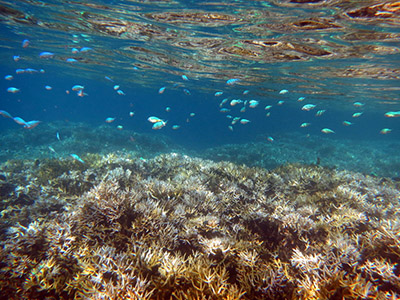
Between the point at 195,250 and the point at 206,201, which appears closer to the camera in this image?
the point at 195,250

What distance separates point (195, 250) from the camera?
3486mm

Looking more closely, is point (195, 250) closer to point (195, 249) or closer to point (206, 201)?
point (195, 249)

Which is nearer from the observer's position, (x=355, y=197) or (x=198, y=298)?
(x=198, y=298)

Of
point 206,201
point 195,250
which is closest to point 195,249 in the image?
point 195,250

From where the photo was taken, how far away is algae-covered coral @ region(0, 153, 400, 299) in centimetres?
252

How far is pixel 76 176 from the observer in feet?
22.7

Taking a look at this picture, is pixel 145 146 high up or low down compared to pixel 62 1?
down

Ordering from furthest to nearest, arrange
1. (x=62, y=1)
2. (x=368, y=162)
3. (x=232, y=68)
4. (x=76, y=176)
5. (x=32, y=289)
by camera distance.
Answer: (x=368, y=162)
(x=232, y=68)
(x=62, y=1)
(x=76, y=176)
(x=32, y=289)

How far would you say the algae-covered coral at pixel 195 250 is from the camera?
2516 mm

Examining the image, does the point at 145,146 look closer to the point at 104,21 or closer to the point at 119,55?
the point at 119,55

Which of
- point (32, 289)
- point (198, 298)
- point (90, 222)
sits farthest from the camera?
point (90, 222)

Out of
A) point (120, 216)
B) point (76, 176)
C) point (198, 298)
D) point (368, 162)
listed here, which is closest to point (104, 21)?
point (76, 176)

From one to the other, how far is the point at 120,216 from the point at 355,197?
660 centimetres

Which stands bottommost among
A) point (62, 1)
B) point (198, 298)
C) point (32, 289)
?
point (32, 289)
